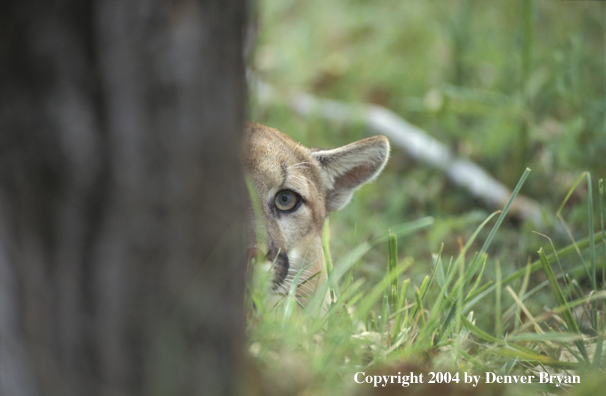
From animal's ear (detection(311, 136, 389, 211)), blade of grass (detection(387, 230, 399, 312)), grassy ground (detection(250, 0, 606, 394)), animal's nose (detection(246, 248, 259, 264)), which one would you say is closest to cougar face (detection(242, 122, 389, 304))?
animal's ear (detection(311, 136, 389, 211))

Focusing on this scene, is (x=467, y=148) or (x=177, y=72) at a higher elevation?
(x=467, y=148)

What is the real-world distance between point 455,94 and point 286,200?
5.88ft

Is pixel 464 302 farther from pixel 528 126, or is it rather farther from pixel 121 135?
pixel 528 126

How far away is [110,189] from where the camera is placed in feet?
3.37

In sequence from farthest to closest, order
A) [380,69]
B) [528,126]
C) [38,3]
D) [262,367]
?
[380,69]
[528,126]
[262,367]
[38,3]

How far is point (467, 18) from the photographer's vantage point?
179 inches

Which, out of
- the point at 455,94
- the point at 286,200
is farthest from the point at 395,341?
the point at 455,94

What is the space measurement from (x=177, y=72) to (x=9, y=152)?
383 millimetres

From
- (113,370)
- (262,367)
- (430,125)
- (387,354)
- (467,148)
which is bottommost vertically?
(113,370)

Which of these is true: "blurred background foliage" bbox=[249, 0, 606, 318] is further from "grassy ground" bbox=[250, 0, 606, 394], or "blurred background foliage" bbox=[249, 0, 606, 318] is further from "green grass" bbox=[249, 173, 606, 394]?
"green grass" bbox=[249, 173, 606, 394]

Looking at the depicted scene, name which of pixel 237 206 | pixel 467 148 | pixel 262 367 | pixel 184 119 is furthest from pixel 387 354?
pixel 467 148

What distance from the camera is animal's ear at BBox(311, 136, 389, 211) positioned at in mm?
2838

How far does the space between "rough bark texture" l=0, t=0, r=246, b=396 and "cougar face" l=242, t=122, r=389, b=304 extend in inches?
43.6

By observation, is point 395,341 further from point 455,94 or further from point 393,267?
point 455,94
